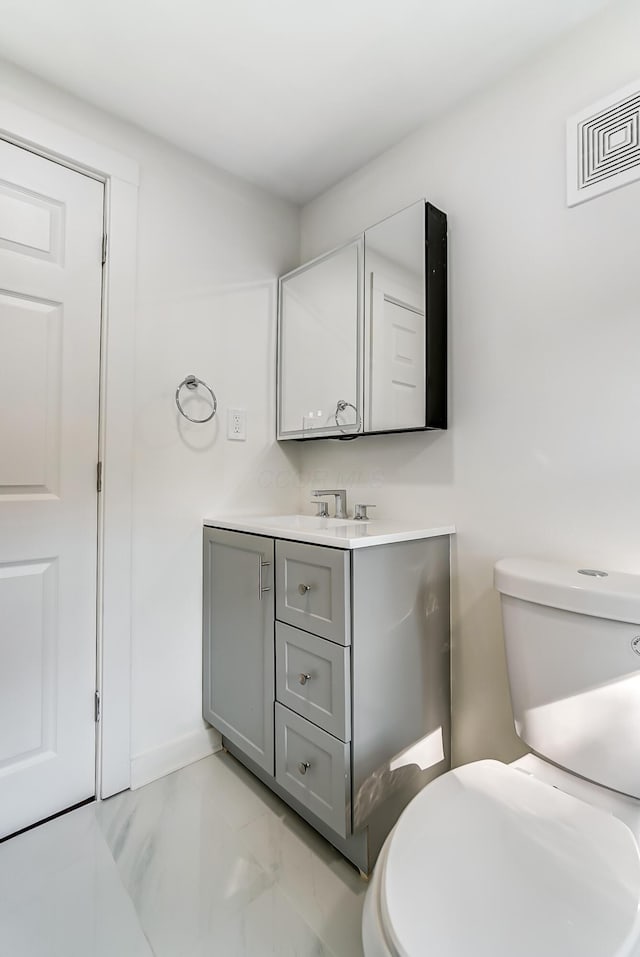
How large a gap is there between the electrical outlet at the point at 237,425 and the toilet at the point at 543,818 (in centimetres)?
105

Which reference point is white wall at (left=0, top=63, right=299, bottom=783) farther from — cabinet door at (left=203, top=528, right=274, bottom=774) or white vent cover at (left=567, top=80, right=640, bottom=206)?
white vent cover at (left=567, top=80, right=640, bottom=206)

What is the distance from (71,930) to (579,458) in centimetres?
160

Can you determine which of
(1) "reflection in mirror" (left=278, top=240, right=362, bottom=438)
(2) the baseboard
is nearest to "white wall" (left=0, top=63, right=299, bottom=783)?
(2) the baseboard

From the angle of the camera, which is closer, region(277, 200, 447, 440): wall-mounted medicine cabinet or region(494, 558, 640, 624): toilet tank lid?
region(494, 558, 640, 624): toilet tank lid

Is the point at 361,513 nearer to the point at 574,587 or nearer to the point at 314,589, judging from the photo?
the point at 314,589

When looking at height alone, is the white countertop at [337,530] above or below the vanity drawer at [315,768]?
above

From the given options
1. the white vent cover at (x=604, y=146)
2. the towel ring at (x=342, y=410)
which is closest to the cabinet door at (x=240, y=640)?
the towel ring at (x=342, y=410)

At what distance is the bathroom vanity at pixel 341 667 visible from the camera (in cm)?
111

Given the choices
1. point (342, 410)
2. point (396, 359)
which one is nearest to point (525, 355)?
point (396, 359)

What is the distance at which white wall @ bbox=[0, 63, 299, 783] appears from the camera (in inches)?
58.7

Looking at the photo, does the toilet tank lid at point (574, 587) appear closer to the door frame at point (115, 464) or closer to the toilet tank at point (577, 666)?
the toilet tank at point (577, 666)

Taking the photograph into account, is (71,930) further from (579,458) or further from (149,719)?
(579,458)

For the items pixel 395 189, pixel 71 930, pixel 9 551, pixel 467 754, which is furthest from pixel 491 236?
pixel 71 930

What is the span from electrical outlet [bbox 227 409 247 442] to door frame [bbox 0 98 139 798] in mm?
371
